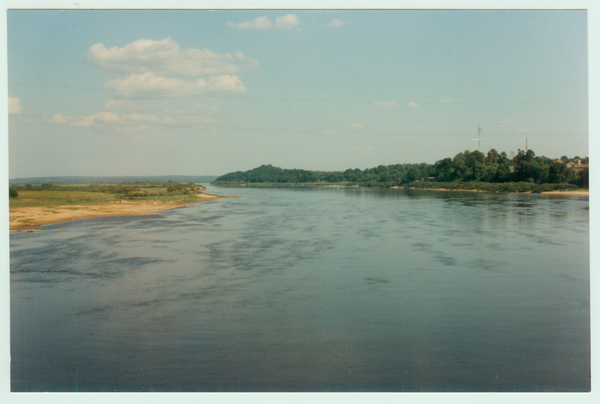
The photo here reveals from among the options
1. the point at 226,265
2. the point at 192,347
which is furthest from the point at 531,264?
the point at 192,347

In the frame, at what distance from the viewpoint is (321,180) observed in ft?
291

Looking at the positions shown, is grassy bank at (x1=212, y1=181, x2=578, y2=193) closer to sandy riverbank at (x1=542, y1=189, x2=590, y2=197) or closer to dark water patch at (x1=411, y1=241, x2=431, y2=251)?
sandy riverbank at (x1=542, y1=189, x2=590, y2=197)

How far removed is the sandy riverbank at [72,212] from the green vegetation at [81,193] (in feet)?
1.47

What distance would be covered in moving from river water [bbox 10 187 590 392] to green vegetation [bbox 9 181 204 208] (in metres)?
6.68

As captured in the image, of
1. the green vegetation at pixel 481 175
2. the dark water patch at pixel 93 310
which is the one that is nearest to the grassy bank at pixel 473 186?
the green vegetation at pixel 481 175

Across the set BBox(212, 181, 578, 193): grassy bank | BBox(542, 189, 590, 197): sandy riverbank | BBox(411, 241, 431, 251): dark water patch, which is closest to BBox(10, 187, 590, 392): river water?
BBox(411, 241, 431, 251): dark water patch

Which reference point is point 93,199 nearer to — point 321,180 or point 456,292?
point 456,292

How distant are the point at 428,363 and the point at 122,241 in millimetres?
15866

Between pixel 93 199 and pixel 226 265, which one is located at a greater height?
pixel 93 199

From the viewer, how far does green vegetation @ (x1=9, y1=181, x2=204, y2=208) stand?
24845mm

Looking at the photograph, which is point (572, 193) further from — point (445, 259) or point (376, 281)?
point (376, 281)

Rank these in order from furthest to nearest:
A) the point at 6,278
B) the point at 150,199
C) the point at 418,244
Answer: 1. the point at 150,199
2. the point at 418,244
3. the point at 6,278

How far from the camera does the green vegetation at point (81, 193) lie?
2485 cm

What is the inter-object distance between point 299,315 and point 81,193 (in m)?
23.8
